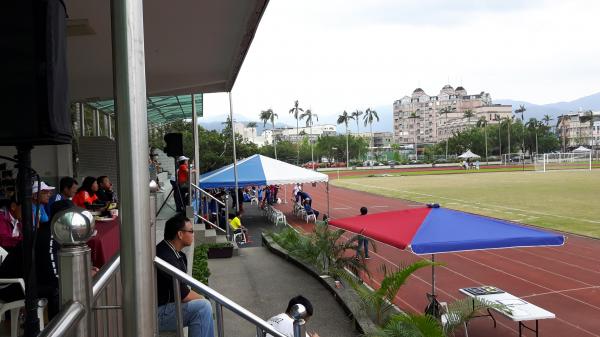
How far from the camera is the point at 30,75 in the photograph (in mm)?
1840

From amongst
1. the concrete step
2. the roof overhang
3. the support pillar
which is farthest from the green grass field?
the support pillar

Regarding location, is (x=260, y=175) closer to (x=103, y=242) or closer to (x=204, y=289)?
(x=103, y=242)

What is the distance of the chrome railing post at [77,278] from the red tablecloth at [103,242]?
258cm

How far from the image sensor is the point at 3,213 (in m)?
5.59

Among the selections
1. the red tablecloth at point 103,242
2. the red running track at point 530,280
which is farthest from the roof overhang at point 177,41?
the red running track at point 530,280

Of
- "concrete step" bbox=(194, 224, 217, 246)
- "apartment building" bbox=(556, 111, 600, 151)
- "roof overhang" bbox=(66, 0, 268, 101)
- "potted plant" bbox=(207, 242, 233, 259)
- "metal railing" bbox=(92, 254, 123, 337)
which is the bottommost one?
"potted plant" bbox=(207, 242, 233, 259)

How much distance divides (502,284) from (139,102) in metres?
10.8

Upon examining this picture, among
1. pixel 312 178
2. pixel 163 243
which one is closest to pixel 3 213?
pixel 163 243

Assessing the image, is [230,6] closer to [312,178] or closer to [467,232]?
[467,232]

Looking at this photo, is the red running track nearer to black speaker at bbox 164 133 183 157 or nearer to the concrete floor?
the concrete floor

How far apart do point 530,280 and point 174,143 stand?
824 centimetres

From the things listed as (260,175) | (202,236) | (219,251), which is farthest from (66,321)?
(260,175)

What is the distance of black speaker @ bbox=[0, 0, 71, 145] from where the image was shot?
6.01 ft

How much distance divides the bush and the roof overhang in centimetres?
316
